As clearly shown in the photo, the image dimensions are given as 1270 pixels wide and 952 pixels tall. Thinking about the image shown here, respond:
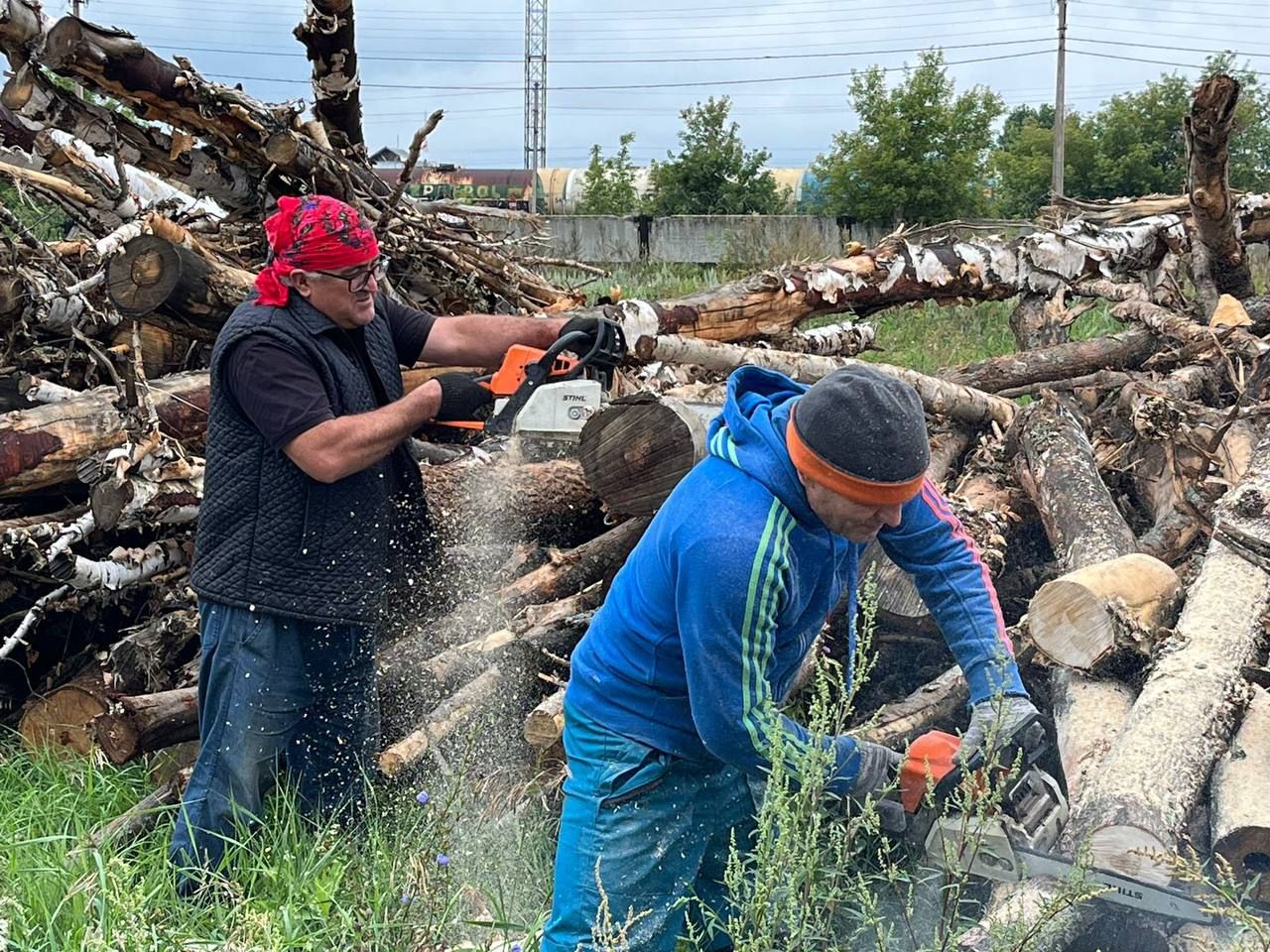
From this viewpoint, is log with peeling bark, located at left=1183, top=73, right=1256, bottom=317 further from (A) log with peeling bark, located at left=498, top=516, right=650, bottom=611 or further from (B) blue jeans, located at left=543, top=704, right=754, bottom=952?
(B) blue jeans, located at left=543, top=704, right=754, bottom=952

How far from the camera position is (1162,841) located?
2.62m

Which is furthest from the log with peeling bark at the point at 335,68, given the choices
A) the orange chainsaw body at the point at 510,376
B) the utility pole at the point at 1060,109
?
the utility pole at the point at 1060,109

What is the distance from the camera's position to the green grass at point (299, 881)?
294cm

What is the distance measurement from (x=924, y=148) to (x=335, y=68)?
73.4 feet

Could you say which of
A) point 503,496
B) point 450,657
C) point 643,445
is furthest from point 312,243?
point 450,657

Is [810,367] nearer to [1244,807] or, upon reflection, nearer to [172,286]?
[172,286]

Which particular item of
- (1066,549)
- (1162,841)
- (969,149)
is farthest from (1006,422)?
(969,149)

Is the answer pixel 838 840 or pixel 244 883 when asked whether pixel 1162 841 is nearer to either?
pixel 838 840

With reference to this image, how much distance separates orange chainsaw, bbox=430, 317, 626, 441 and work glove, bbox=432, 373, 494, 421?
0.03 m

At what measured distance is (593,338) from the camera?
392cm

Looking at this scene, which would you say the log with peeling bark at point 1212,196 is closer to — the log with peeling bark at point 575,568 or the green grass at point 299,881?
the log with peeling bark at point 575,568

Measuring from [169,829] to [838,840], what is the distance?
239 centimetres

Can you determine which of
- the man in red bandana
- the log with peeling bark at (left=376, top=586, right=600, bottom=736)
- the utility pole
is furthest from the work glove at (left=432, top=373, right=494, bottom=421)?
the utility pole

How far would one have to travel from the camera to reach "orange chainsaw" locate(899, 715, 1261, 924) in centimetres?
229
